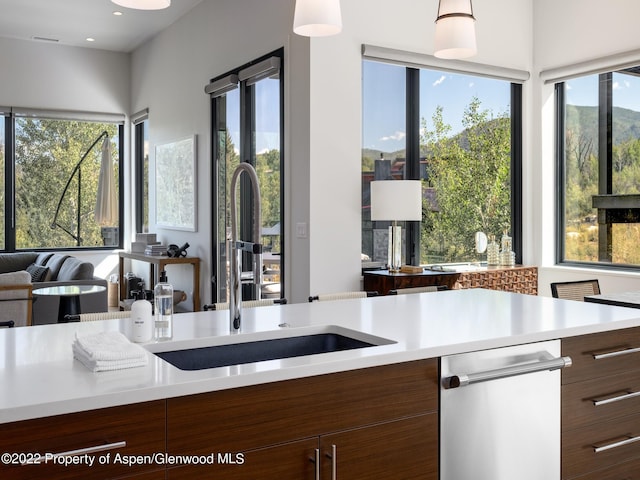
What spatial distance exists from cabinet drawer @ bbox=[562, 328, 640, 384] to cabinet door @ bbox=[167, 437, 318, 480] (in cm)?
98

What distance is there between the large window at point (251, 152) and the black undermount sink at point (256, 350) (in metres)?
2.75

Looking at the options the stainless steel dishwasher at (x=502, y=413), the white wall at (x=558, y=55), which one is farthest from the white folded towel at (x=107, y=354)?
the white wall at (x=558, y=55)

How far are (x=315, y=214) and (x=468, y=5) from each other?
7.24 ft

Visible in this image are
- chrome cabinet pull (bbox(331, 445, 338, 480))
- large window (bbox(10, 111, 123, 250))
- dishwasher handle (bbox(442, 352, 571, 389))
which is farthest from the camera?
large window (bbox(10, 111, 123, 250))

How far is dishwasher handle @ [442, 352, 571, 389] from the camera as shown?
185 cm

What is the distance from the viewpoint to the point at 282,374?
1553mm

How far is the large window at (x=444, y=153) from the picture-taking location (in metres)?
5.14

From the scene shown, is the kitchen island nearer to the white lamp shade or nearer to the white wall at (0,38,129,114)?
the white lamp shade

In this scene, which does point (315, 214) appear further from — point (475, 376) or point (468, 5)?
point (475, 376)

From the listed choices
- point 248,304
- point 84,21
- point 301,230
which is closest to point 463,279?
point 301,230

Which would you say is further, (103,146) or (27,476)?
(103,146)

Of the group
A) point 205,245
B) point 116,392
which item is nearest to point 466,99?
point 205,245

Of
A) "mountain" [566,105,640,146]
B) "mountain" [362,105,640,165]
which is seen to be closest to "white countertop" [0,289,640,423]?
"mountain" [362,105,640,165]

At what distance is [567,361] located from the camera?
2.09m
